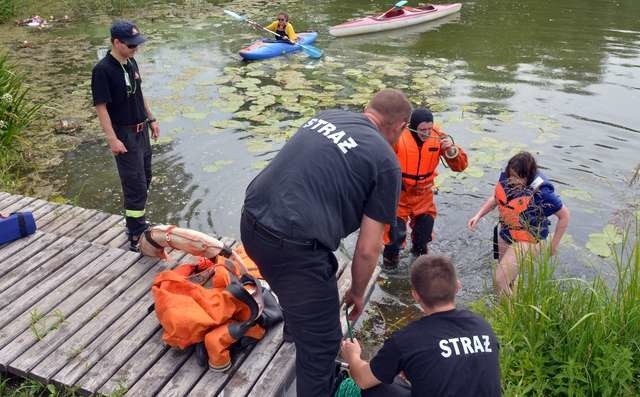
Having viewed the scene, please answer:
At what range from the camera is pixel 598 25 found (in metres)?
14.6

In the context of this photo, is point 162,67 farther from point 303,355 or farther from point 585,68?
point 303,355

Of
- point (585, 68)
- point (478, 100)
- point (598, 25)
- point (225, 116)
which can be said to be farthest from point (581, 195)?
point (598, 25)

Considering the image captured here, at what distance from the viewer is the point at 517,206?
4.18m

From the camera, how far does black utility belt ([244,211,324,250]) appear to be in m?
2.48

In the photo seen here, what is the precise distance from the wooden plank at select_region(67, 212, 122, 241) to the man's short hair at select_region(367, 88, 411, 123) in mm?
3149

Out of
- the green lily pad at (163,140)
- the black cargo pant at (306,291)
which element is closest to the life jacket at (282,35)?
the green lily pad at (163,140)

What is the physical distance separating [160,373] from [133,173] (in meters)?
1.92

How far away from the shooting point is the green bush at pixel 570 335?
2.98m

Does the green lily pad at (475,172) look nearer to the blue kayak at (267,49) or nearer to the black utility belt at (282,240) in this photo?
the black utility belt at (282,240)

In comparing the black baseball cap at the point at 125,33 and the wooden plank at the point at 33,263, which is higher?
the black baseball cap at the point at 125,33

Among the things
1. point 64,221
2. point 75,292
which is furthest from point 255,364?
point 64,221

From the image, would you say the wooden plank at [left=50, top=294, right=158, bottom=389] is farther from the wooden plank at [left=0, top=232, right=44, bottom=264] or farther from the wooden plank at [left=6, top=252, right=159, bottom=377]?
the wooden plank at [left=0, top=232, right=44, bottom=264]

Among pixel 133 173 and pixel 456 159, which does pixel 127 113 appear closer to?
pixel 133 173

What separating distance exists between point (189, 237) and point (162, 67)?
8.43 meters
